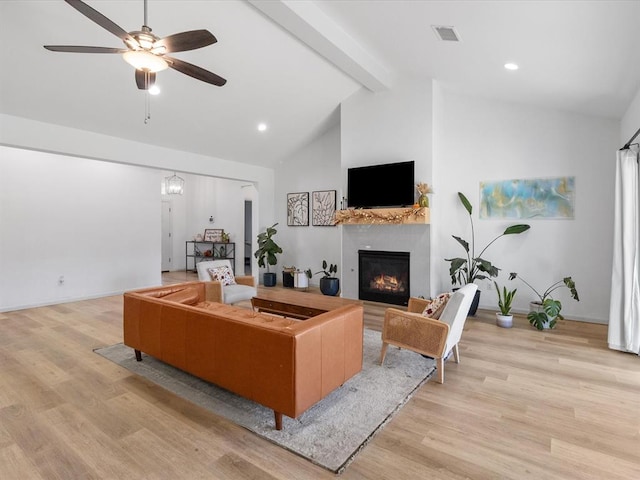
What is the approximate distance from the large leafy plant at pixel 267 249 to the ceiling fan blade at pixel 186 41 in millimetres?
5483

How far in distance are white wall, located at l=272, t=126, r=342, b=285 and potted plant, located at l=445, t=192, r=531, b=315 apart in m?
2.49

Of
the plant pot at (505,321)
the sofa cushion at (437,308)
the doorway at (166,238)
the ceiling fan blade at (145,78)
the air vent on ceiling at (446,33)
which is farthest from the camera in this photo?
the doorway at (166,238)

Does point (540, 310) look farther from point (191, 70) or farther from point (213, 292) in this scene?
point (191, 70)

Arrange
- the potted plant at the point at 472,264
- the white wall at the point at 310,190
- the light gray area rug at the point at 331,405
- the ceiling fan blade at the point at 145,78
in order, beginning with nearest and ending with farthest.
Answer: the light gray area rug at the point at 331,405, the ceiling fan blade at the point at 145,78, the potted plant at the point at 472,264, the white wall at the point at 310,190

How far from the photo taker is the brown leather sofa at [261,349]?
92.3 inches

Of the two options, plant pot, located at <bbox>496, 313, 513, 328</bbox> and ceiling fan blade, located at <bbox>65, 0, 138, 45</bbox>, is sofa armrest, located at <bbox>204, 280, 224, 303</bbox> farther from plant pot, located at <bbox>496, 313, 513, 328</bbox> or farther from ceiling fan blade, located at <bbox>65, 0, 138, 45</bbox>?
plant pot, located at <bbox>496, 313, 513, 328</bbox>

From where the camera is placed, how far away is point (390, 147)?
6.07m

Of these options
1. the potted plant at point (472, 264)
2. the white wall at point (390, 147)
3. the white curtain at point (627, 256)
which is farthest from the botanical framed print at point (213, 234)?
the white curtain at point (627, 256)

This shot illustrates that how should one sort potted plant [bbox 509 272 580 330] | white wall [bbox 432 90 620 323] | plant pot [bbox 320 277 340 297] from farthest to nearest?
1. plant pot [bbox 320 277 340 297]
2. white wall [bbox 432 90 620 323]
3. potted plant [bbox 509 272 580 330]

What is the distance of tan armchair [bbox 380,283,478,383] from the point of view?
3.18 m

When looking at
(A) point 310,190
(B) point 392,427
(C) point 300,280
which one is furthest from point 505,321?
(A) point 310,190

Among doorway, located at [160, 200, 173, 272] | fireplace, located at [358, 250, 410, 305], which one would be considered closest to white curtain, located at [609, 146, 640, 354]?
fireplace, located at [358, 250, 410, 305]

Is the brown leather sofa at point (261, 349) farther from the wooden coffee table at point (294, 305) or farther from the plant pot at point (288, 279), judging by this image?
the plant pot at point (288, 279)

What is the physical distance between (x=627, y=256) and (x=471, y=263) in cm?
216
